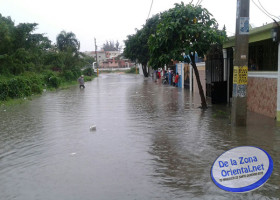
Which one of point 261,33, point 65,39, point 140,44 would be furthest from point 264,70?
point 65,39

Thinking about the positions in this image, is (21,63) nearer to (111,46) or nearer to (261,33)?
(261,33)

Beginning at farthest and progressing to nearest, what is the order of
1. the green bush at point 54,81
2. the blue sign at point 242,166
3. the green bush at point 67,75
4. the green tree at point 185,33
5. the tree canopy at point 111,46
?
the tree canopy at point 111,46 < the green bush at point 67,75 < the green bush at point 54,81 < the green tree at point 185,33 < the blue sign at point 242,166

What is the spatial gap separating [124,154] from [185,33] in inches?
263

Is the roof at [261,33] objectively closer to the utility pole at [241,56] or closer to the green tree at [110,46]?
the utility pole at [241,56]

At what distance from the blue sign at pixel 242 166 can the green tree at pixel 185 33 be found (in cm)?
882

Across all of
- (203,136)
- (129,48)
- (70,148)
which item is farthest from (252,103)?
(129,48)

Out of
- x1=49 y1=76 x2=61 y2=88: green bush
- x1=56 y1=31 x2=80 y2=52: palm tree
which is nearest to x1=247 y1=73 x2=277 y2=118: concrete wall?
x1=49 y1=76 x2=61 y2=88: green bush

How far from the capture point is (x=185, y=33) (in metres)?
11.8

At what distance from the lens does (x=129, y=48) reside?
47.1m

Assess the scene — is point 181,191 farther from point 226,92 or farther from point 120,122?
point 226,92

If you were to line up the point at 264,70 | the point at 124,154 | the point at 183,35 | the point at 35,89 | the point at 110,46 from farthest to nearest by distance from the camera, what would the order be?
the point at 110,46, the point at 35,89, the point at 183,35, the point at 264,70, the point at 124,154

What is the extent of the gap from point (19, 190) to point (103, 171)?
1.41 metres

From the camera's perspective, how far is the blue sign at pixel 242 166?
10.8 feet

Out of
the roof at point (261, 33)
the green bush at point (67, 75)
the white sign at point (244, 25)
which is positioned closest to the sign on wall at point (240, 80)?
the white sign at point (244, 25)
